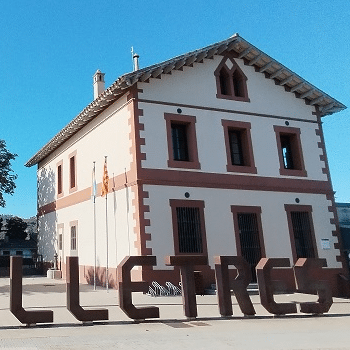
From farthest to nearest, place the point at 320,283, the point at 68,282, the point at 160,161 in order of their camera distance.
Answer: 1. the point at 160,161
2. the point at 320,283
3. the point at 68,282

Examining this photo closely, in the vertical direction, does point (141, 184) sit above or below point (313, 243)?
above

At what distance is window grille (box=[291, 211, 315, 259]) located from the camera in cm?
1602

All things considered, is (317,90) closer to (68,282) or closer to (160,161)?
(160,161)

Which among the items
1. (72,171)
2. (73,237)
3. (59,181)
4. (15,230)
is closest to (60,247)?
(73,237)

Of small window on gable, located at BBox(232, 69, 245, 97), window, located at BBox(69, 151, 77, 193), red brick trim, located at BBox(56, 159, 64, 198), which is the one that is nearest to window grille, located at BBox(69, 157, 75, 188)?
window, located at BBox(69, 151, 77, 193)

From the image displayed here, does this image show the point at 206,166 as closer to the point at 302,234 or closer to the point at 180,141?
the point at 180,141

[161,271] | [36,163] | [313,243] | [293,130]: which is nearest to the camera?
[161,271]

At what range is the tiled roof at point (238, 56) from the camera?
14.3 metres

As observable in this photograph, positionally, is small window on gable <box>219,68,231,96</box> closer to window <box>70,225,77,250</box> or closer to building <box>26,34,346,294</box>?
building <box>26,34,346,294</box>

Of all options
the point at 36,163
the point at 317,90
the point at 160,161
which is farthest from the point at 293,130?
the point at 36,163

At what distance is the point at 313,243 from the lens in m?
16.1

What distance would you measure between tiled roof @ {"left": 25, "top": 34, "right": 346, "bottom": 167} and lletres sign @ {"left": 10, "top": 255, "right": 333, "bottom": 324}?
7380 mm

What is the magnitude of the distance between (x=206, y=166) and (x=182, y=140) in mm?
1424

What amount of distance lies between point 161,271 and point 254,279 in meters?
4.17
